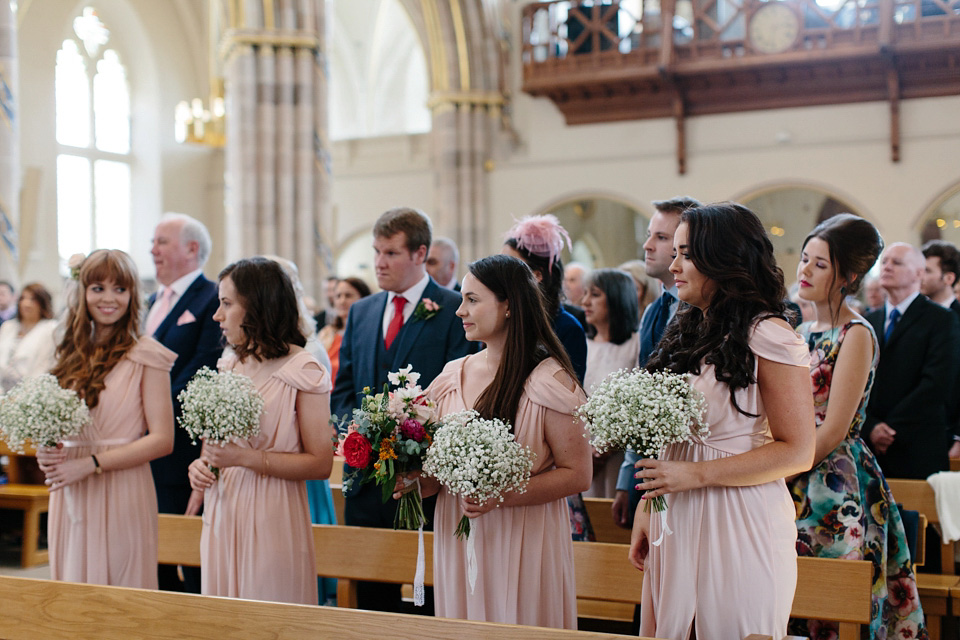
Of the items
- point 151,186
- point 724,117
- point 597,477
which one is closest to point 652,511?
point 597,477

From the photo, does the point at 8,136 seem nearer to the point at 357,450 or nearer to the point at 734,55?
the point at 357,450

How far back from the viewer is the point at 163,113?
64.6 feet

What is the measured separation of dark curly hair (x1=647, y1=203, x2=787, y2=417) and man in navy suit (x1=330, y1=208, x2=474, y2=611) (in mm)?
1466

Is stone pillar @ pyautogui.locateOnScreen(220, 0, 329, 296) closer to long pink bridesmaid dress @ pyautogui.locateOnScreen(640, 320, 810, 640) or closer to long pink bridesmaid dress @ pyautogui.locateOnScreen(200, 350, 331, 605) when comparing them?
long pink bridesmaid dress @ pyautogui.locateOnScreen(200, 350, 331, 605)

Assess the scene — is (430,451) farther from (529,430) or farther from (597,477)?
(597,477)

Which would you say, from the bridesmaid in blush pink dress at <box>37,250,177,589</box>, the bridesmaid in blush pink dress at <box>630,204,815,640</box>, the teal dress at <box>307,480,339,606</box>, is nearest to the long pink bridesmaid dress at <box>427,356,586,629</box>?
the bridesmaid in blush pink dress at <box>630,204,815,640</box>

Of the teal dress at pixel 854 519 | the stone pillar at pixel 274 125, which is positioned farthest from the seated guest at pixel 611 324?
the stone pillar at pixel 274 125

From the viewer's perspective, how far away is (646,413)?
234 centimetres

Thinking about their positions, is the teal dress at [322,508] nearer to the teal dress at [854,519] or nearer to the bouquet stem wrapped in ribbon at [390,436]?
the bouquet stem wrapped in ribbon at [390,436]

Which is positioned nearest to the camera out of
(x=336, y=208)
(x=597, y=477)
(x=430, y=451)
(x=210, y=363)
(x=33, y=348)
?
(x=430, y=451)

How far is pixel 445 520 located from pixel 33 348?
627 centimetres

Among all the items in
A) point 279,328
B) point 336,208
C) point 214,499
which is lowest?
point 214,499

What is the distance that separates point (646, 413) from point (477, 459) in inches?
18.0

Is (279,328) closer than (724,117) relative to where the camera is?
Yes
